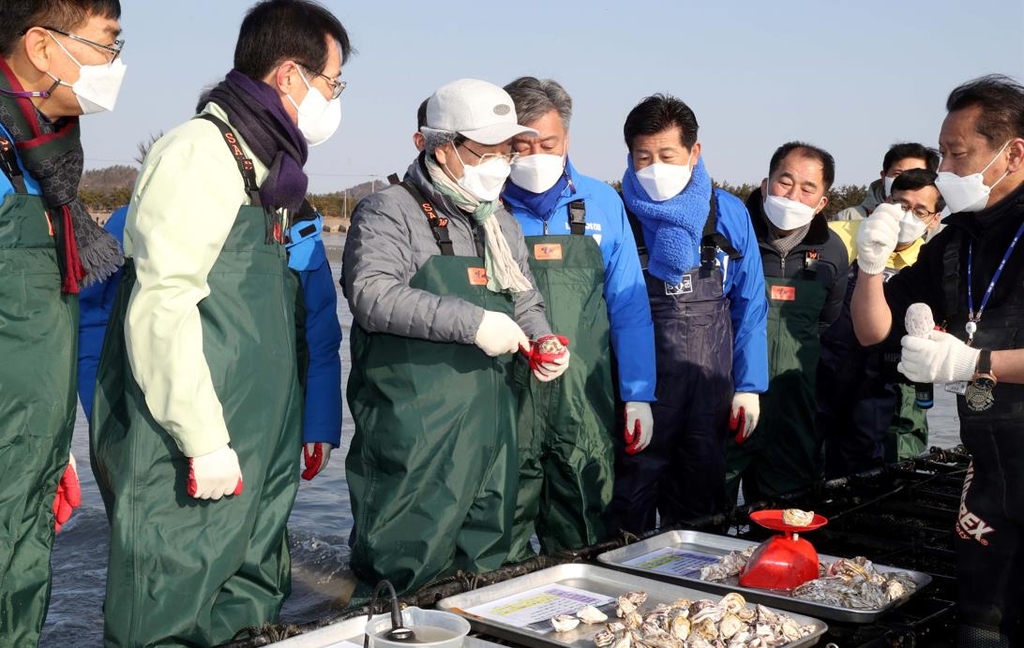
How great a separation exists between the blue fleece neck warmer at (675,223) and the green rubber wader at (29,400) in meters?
2.27

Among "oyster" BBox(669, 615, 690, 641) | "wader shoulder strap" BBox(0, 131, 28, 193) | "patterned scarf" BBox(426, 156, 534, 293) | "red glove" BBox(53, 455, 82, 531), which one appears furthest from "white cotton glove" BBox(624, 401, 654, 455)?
"wader shoulder strap" BBox(0, 131, 28, 193)

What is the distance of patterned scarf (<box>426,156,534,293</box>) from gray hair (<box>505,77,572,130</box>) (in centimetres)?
67

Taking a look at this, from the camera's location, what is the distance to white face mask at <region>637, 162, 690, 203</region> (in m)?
4.14

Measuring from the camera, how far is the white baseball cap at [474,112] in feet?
10.3

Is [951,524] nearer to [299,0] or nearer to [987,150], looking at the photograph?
[987,150]

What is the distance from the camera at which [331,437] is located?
3.27 m

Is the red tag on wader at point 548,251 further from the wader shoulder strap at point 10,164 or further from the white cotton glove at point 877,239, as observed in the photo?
the wader shoulder strap at point 10,164

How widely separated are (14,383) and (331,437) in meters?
1.05

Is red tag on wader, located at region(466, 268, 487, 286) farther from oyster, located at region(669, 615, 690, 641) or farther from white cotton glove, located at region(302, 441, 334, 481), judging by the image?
oyster, located at region(669, 615, 690, 641)

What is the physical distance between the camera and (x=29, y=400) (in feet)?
8.03

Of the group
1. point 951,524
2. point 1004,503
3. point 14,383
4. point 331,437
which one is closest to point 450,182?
point 331,437

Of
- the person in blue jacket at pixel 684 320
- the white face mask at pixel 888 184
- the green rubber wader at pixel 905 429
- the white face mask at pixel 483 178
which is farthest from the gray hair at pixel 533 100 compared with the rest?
the green rubber wader at pixel 905 429

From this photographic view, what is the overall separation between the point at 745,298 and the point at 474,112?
1674 mm

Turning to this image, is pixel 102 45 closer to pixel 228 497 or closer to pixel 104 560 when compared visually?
pixel 228 497
